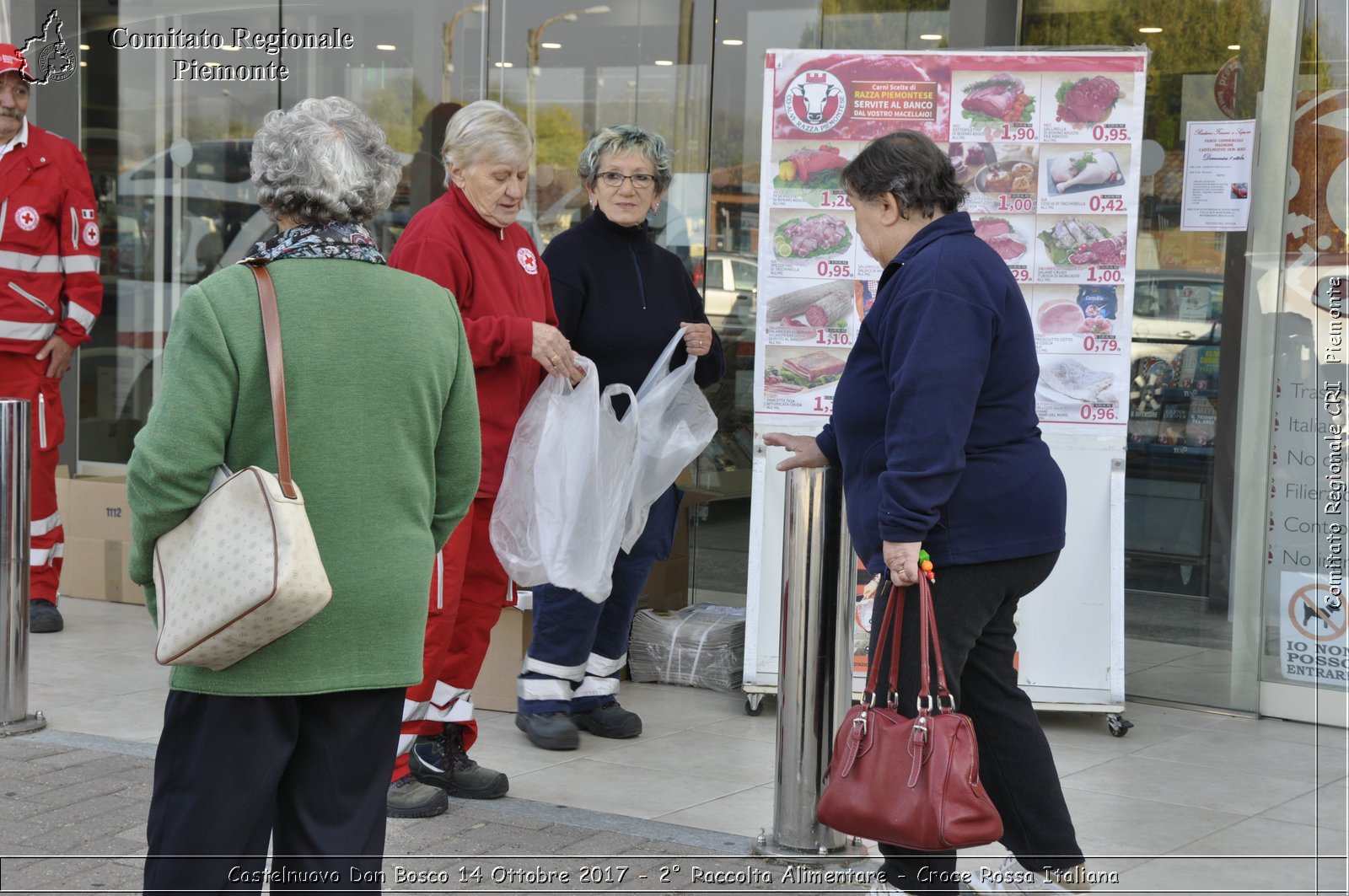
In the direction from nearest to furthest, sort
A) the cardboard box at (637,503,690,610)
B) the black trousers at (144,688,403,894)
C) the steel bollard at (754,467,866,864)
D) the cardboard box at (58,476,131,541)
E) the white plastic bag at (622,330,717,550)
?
the black trousers at (144,688,403,894) → the steel bollard at (754,467,866,864) → the white plastic bag at (622,330,717,550) → the cardboard box at (637,503,690,610) → the cardboard box at (58,476,131,541)

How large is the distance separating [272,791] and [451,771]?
178 centimetres

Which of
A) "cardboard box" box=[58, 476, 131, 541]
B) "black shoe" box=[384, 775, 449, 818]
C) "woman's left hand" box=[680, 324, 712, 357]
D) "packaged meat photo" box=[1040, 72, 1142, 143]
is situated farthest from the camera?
"cardboard box" box=[58, 476, 131, 541]

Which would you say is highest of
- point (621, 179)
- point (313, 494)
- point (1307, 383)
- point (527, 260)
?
point (621, 179)

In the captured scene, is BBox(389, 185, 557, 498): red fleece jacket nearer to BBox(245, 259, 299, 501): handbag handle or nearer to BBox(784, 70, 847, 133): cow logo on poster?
BBox(784, 70, 847, 133): cow logo on poster

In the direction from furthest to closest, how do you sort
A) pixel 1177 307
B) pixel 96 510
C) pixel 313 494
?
pixel 96 510
pixel 1177 307
pixel 313 494

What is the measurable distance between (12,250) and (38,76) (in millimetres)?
Result: 2420

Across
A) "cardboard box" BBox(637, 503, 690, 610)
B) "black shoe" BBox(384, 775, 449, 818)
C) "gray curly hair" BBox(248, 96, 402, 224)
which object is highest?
"gray curly hair" BBox(248, 96, 402, 224)

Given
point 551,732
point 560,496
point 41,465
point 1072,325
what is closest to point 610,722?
point 551,732

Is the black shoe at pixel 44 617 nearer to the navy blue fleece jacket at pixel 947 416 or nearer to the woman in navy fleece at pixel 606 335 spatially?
the woman in navy fleece at pixel 606 335

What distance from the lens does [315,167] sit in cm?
261

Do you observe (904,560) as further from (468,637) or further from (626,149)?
(626,149)

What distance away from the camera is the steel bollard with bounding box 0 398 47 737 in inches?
193

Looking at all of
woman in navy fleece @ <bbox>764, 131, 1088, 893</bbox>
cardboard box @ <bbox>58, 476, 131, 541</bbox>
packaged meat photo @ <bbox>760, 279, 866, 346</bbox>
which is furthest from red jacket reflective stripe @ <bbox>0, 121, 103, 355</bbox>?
woman in navy fleece @ <bbox>764, 131, 1088, 893</bbox>

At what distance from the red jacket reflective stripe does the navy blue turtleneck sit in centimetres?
273
